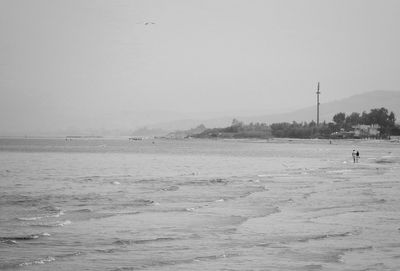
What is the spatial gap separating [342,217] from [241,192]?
12468 mm

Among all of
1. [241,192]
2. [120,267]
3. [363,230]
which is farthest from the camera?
[241,192]

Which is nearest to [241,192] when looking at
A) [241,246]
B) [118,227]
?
[118,227]

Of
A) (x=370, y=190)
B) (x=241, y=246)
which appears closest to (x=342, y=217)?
(x=241, y=246)

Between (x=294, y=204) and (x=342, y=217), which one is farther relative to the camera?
(x=294, y=204)

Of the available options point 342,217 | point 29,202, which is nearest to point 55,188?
point 29,202

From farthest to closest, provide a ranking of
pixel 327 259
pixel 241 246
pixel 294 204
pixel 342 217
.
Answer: pixel 294 204
pixel 342 217
pixel 241 246
pixel 327 259

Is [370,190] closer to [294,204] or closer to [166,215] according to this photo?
[294,204]

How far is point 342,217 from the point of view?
24.2 meters

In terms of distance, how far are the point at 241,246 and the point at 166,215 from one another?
7325 millimetres

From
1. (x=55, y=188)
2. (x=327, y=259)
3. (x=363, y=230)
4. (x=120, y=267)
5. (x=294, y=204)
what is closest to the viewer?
(x=120, y=267)

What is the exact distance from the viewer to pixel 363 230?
20875 mm

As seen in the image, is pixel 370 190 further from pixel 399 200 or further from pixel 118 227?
pixel 118 227

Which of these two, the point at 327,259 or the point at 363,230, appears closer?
the point at 327,259

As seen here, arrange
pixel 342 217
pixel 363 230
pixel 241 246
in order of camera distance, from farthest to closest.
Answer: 1. pixel 342 217
2. pixel 363 230
3. pixel 241 246
